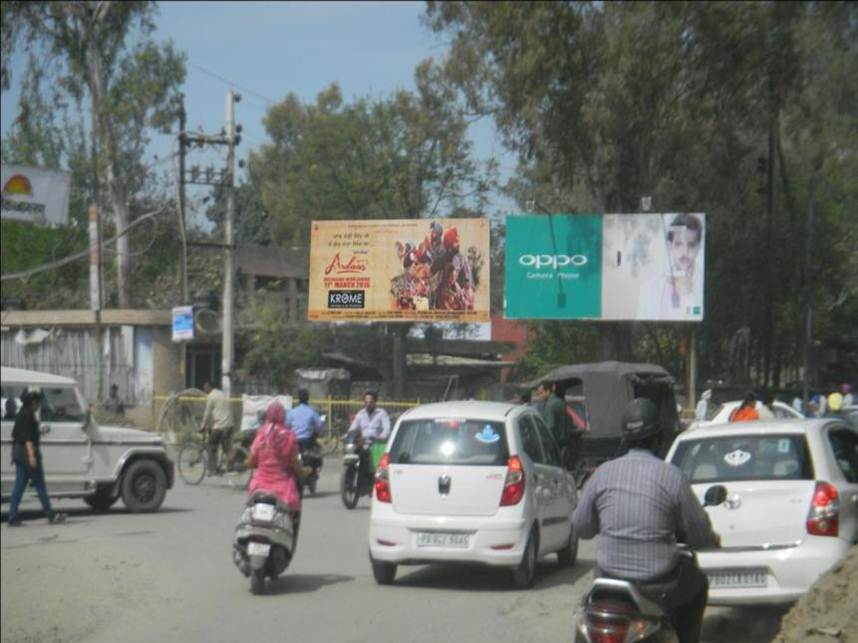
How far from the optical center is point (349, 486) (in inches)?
754

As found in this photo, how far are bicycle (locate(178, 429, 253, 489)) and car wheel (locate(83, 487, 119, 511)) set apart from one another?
3.64 meters

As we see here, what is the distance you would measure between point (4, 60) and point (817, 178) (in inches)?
621

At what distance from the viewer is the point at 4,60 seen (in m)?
25.8

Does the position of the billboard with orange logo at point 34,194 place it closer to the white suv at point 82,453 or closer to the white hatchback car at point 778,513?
the white suv at point 82,453

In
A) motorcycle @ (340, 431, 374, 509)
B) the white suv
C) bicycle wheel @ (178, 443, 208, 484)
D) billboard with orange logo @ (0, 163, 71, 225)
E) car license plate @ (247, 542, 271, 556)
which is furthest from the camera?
bicycle wheel @ (178, 443, 208, 484)

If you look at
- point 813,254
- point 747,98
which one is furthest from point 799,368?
point 747,98

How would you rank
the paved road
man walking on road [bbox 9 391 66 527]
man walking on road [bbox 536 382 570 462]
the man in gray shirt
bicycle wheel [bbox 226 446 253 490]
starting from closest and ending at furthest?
the man in gray shirt
the paved road
man walking on road [bbox 9 391 66 527]
man walking on road [bbox 536 382 570 462]
bicycle wheel [bbox 226 446 253 490]

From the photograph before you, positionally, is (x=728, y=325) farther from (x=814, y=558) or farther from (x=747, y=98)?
(x=814, y=558)

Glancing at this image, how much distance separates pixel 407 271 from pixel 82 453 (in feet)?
27.6

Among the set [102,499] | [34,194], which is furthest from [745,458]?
[34,194]

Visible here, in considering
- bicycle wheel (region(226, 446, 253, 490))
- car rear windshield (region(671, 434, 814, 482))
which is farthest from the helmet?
bicycle wheel (region(226, 446, 253, 490))

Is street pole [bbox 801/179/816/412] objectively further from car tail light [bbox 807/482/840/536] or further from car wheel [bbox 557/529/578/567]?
car tail light [bbox 807/482/840/536]

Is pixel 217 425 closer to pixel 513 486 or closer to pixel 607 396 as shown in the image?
pixel 607 396

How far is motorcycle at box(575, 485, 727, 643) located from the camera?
5672 mm
